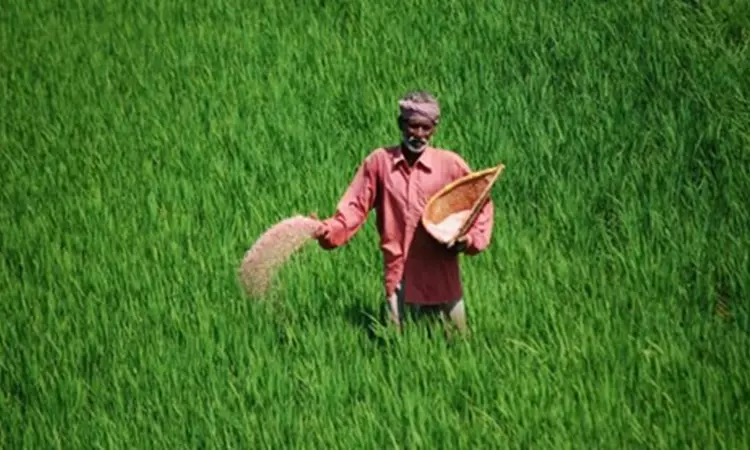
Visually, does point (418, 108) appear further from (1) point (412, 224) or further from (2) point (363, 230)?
(2) point (363, 230)

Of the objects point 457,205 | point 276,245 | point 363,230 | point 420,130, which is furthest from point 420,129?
point 363,230

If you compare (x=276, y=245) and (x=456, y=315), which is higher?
(x=276, y=245)

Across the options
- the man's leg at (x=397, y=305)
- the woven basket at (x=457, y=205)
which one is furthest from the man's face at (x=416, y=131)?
the man's leg at (x=397, y=305)

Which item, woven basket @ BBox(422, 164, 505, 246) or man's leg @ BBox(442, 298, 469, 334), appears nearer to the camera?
woven basket @ BBox(422, 164, 505, 246)

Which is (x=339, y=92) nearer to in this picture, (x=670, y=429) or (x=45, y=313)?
(x=45, y=313)

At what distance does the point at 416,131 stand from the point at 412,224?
11.9 inches

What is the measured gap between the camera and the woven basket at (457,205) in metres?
4.01

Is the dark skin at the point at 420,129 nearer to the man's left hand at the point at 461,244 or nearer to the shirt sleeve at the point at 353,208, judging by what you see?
the man's left hand at the point at 461,244

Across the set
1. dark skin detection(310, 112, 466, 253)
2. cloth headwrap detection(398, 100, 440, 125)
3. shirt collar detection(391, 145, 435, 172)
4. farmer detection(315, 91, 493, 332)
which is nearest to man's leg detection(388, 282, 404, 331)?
farmer detection(315, 91, 493, 332)

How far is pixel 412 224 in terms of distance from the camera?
416cm

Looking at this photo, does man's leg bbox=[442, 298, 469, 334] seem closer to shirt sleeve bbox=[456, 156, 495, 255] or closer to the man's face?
shirt sleeve bbox=[456, 156, 495, 255]

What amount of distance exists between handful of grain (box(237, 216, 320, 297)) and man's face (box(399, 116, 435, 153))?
1.27ft

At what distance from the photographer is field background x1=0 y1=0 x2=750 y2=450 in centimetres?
384

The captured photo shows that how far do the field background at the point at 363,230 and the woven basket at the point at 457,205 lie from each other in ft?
1.12
